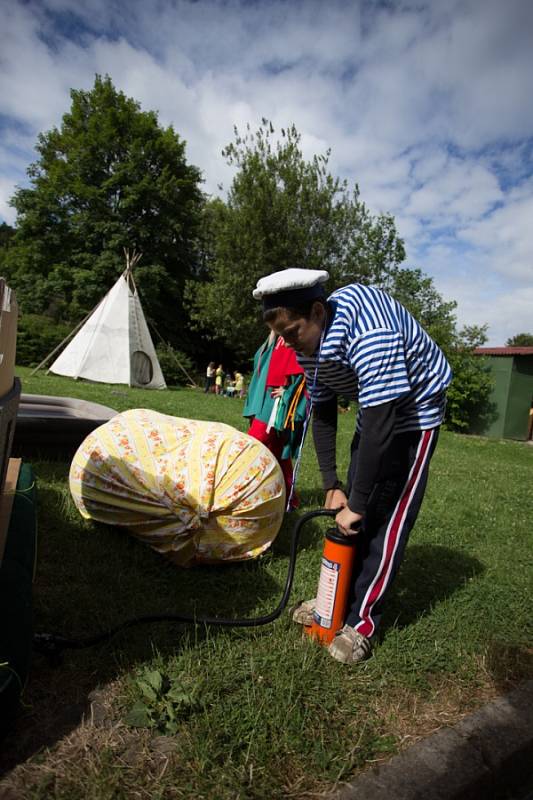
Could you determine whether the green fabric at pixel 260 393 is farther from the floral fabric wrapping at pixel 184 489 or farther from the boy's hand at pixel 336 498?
the boy's hand at pixel 336 498

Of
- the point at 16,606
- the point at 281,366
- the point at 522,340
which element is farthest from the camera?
the point at 522,340

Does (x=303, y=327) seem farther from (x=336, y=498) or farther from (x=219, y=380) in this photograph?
(x=219, y=380)

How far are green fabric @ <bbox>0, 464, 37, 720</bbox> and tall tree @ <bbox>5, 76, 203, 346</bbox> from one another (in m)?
28.1

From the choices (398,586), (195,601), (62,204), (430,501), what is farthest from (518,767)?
(62,204)

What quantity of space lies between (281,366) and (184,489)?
1.85m

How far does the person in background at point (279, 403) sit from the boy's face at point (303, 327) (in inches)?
83.4

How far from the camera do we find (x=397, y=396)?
2.17m

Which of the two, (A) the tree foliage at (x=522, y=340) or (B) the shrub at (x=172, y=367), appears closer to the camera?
(B) the shrub at (x=172, y=367)

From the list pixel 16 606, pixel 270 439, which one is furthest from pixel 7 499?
pixel 270 439

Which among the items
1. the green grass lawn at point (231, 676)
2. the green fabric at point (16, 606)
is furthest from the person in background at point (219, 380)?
the green fabric at point (16, 606)

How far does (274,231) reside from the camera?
24.9 meters

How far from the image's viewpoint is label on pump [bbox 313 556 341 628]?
8.43 feet

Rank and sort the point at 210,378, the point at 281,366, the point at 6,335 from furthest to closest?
1. the point at 210,378
2. the point at 281,366
3. the point at 6,335

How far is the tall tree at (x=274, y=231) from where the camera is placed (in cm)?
2459
